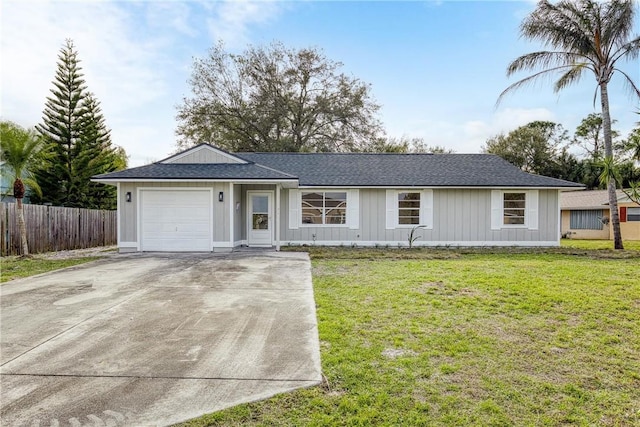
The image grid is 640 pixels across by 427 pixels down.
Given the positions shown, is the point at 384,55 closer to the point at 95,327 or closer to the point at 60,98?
the point at 95,327

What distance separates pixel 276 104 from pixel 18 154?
61.1ft

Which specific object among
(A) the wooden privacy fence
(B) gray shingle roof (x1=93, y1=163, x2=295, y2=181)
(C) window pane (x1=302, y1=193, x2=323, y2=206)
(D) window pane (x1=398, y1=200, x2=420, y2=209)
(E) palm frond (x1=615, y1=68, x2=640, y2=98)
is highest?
(E) palm frond (x1=615, y1=68, x2=640, y2=98)

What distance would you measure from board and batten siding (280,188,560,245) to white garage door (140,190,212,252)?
327 centimetres

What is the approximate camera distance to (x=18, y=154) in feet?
36.5

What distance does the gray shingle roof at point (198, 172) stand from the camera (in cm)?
1198

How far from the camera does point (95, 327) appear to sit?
4.77 metres

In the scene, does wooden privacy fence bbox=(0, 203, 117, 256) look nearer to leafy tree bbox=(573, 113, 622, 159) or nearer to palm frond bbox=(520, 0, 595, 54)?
palm frond bbox=(520, 0, 595, 54)

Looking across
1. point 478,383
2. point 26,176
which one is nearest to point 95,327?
point 478,383

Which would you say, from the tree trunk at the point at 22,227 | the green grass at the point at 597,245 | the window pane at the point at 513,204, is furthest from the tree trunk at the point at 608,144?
the tree trunk at the point at 22,227

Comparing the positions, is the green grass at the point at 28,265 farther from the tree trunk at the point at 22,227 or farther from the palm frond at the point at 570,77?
the palm frond at the point at 570,77

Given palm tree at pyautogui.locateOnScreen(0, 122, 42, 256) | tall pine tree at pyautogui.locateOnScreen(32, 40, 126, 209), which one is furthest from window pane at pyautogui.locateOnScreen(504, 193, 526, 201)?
tall pine tree at pyautogui.locateOnScreen(32, 40, 126, 209)

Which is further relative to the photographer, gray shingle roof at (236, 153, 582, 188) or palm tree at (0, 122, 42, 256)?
gray shingle roof at (236, 153, 582, 188)

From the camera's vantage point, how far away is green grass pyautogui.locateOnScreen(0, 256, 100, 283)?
826cm

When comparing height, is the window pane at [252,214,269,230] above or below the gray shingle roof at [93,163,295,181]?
below
